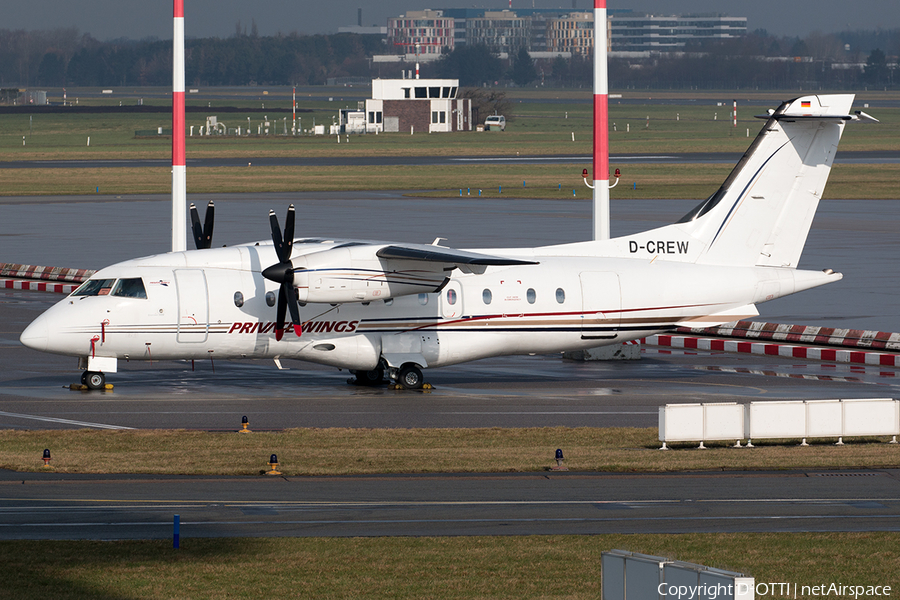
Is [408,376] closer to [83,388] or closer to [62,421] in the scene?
[83,388]

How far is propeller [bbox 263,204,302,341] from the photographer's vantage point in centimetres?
2939

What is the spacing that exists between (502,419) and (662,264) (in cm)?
725

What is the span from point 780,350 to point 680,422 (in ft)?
44.0

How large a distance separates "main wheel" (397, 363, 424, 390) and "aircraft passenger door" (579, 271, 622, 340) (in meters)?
4.35

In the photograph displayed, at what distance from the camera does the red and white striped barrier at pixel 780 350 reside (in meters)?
34.4

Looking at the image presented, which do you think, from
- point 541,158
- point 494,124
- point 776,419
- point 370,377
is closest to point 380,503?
point 776,419

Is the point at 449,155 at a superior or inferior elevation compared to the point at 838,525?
superior

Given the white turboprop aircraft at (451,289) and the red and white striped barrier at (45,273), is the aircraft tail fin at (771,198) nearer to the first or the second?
the white turboprop aircraft at (451,289)

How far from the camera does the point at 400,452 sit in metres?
23.3

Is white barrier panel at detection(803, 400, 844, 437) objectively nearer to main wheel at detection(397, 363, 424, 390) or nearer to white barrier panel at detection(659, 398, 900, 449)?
white barrier panel at detection(659, 398, 900, 449)

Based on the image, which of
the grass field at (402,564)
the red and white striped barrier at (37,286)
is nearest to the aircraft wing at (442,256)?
the grass field at (402,564)

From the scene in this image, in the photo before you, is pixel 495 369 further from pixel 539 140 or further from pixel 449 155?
pixel 539 140

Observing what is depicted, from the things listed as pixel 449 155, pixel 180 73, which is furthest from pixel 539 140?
pixel 180 73

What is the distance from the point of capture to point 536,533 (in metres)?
17.7
